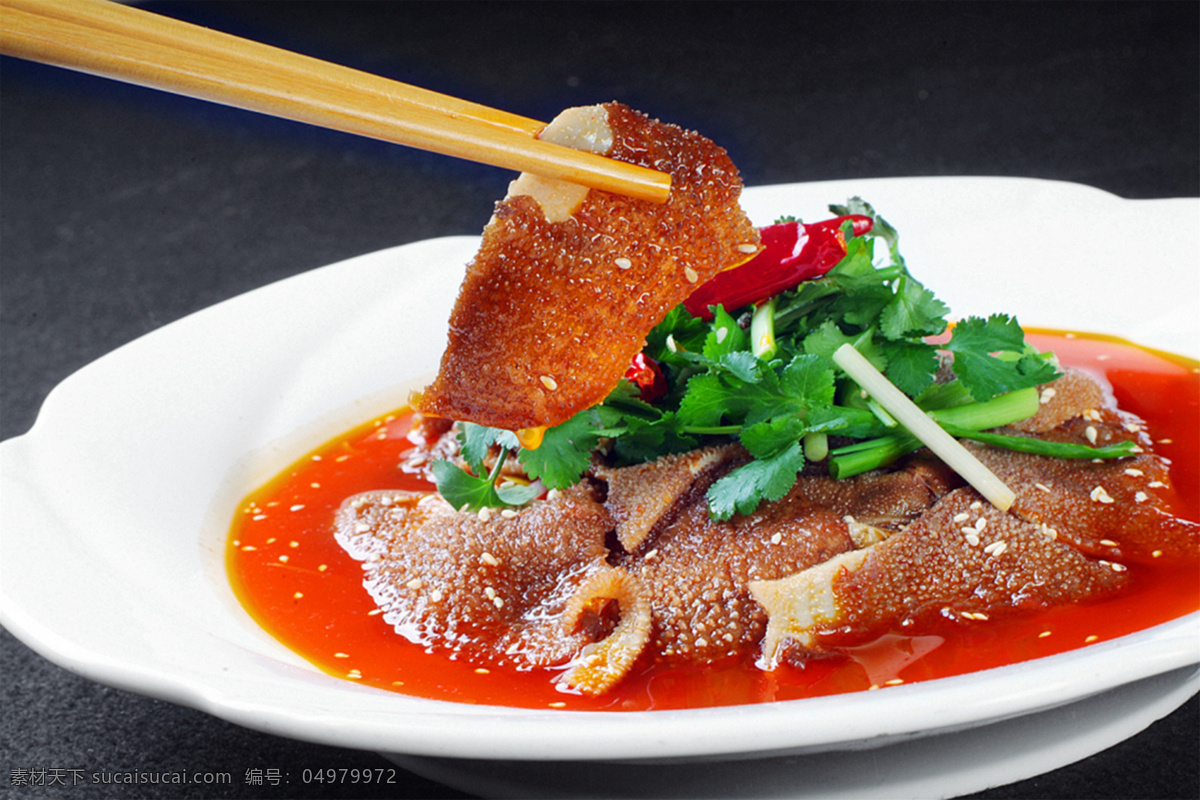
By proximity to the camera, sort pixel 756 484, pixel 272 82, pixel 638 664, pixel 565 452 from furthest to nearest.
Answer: pixel 565 452 → pixel 756 484 → pixel 638 664 → pixel 272 82

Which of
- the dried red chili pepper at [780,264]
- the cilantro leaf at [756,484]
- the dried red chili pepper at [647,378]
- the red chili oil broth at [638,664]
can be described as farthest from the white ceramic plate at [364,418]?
the dried red chili pepper at [780,264]

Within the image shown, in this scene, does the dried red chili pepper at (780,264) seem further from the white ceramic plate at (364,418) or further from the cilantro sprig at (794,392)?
the white ceramic plate at (364,418)

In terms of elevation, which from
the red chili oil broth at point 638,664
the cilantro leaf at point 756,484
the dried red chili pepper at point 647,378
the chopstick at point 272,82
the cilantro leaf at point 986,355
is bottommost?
the red chili oil broth at point 638,664

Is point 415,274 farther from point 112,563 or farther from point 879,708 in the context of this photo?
point 879,708

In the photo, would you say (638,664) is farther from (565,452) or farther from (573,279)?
(573,279)

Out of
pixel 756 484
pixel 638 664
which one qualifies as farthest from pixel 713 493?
pixel 638 664
